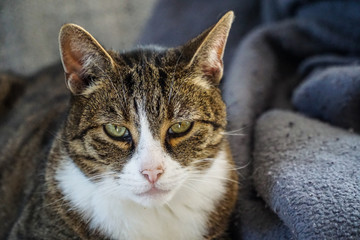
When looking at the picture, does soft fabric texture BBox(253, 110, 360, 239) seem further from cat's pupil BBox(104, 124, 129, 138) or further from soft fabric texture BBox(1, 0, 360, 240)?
cat's pupil BBox(104, 124, 129, 138)

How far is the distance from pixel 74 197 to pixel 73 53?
358 millimetres

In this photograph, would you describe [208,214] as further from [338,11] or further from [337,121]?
[338,11]

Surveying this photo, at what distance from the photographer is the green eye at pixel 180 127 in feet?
2.94

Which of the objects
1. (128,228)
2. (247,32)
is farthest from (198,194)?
(247,32)

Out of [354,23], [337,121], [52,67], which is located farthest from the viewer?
[52,67]

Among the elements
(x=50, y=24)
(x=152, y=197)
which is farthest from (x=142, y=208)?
(x=50, y=24)

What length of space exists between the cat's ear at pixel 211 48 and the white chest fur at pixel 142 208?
0.23 m

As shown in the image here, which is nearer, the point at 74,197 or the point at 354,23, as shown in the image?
the point at 74,197

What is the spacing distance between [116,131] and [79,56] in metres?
0.19

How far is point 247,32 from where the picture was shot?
1.80 meters

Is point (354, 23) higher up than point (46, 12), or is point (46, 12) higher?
point (46, 12)

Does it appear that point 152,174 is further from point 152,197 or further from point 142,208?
point 142,208

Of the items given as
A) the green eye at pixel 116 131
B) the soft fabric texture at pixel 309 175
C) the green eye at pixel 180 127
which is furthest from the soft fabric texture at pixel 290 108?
the green eye at pixel 116 131

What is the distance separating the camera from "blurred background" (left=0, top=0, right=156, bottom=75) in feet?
5.60
